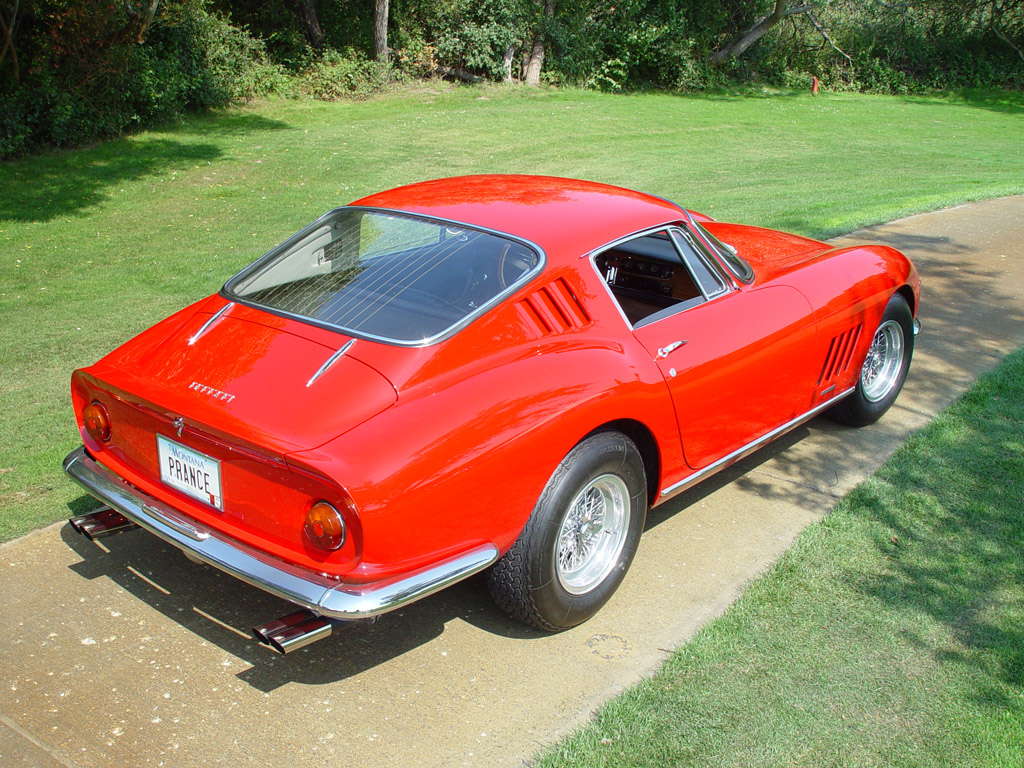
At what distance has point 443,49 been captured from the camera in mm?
25875

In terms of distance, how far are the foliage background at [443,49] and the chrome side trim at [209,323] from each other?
12480 millimetres

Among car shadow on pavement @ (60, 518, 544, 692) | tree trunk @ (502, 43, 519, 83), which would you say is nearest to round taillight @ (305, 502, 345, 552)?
car shadow on pavement @ (60, 518, 544, 692)

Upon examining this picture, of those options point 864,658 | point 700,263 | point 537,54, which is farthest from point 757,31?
point 864,658

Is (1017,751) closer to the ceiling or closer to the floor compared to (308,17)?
closer to the floor

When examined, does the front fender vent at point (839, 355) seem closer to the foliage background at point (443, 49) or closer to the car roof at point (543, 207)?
the car roof at point (543, 207)

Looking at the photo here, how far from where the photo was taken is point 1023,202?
1181 centimetres

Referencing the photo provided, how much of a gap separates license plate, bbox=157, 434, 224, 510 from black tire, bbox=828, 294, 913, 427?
367cm

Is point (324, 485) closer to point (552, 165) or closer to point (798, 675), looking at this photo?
point (798, 675)

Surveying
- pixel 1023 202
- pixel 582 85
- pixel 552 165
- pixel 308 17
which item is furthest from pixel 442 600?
pixel 582 85

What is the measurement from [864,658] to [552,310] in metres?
1.80

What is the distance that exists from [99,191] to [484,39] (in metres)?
15.8

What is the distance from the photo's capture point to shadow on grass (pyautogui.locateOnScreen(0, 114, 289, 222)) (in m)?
12.1

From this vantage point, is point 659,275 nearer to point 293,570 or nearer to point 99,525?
point 293,570

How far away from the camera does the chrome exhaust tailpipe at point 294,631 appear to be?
290cm
